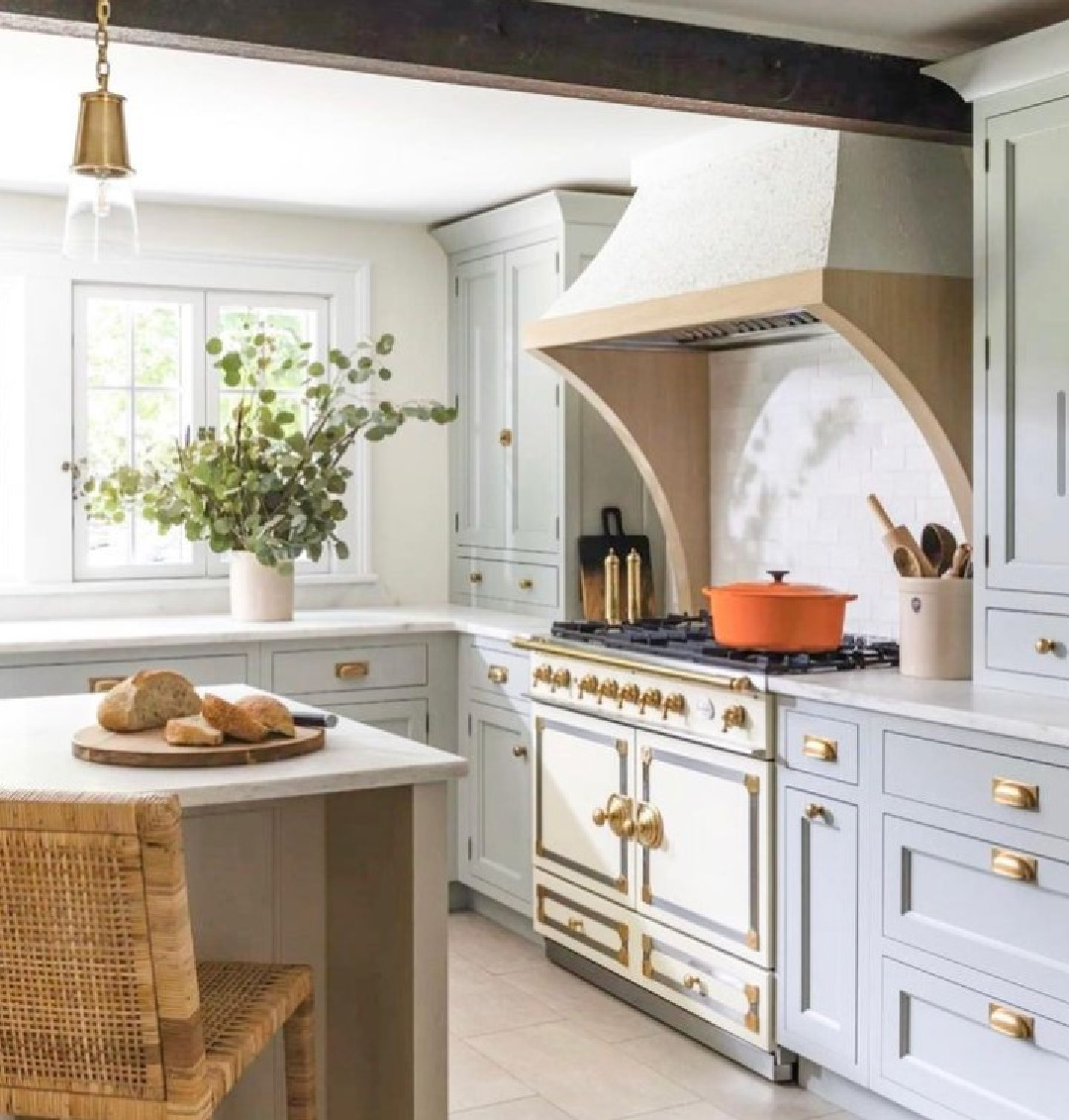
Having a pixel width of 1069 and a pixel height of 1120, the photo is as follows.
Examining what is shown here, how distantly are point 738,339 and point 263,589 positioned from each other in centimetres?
175

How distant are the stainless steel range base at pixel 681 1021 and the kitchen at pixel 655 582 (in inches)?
0.5

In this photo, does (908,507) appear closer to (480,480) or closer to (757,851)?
(757,851)

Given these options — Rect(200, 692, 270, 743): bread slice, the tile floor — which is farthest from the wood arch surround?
Rect(200, 692, 270, 743): bread slice

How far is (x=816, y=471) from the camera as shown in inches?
182

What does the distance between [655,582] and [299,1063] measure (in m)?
2.95

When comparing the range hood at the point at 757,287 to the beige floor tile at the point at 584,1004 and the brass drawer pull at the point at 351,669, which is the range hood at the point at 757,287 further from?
the beige floor tile at the point at 584,1004

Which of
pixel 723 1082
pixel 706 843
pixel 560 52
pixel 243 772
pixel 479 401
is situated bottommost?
Result: pixel 723 1082

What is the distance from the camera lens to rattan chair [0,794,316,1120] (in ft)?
6.82

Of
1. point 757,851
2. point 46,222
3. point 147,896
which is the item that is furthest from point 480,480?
point 147,896

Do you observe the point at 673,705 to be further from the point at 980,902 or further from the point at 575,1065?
the point at 980,902

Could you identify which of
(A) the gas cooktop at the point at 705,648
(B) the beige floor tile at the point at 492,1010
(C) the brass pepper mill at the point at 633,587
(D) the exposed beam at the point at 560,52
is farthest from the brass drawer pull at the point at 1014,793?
(C) the brass pepper mill at the point at 633,587

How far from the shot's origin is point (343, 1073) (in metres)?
2.99

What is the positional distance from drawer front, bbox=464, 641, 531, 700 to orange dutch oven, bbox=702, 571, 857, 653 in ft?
3.52

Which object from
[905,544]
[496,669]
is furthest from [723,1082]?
[496,669]
